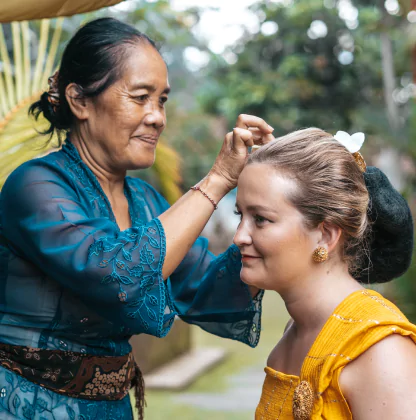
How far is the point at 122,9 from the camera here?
7.96 metres

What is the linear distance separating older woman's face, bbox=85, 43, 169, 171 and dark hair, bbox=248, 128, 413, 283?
1.58 ft

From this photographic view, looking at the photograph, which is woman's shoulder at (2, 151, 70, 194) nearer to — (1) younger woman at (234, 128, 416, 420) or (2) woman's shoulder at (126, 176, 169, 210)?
(2) woman's shoulder at (126, 176, 169, 210)

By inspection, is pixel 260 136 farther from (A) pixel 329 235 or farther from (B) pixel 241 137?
(A) pixel 329 235

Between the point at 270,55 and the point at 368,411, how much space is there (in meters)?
14.8

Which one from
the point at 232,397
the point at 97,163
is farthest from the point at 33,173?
the point at 232,397

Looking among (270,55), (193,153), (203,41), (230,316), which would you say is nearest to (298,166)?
(230,316)

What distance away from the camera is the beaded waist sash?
210 cm

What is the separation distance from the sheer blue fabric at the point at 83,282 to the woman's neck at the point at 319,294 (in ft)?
1.34

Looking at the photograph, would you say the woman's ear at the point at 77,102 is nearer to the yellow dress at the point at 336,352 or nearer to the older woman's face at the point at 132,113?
the older woman's face at the point at 132,113

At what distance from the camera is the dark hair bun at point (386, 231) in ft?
6.61

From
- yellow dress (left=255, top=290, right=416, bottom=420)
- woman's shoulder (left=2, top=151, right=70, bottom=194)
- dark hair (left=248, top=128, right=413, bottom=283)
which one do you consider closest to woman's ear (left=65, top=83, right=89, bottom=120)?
woman's shoulder (left=2, top=151, right=70, bottom=194)

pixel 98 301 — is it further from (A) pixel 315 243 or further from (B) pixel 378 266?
(B) pixel 378 266

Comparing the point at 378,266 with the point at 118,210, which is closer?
the point at 378,266

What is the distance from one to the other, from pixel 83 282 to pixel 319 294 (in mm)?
707
